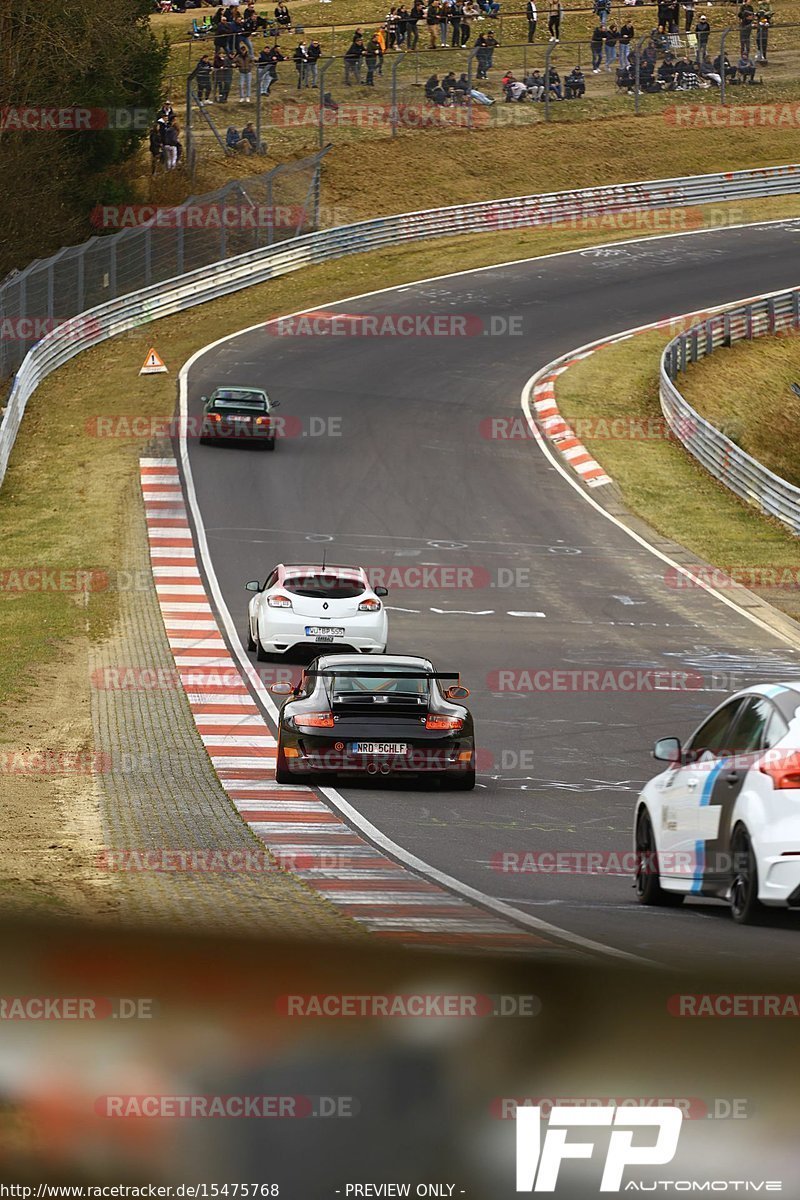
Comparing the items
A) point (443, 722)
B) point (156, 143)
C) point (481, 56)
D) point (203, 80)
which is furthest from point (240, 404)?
point (481, 56)

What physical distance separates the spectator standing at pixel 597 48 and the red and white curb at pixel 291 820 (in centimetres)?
4564

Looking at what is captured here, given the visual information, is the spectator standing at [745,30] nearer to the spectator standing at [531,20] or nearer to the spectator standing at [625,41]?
the spectator standing at [625,41]

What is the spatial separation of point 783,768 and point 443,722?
7330mm

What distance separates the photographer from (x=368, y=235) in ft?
199

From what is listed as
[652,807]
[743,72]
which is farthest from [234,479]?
[743,72]

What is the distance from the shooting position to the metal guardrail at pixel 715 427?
3548 cm

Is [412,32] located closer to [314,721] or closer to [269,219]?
[269,219]

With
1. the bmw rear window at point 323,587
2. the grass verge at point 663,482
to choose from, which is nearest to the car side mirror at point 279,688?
the bmw rear window at point 323,587

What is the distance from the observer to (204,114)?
210 feet

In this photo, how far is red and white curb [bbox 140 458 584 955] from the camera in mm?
9258

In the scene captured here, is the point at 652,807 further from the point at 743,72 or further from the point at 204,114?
the point at 743,72

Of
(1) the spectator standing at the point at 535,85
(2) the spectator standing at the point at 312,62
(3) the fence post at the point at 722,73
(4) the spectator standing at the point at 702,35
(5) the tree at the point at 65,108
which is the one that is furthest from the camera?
(3) the fence post at the point at 722,73

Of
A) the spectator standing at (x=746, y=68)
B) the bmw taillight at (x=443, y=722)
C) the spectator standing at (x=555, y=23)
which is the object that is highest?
the spectator standing at (x=555, y=23)

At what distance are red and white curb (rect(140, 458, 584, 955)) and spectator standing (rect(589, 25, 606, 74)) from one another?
4564 cm
